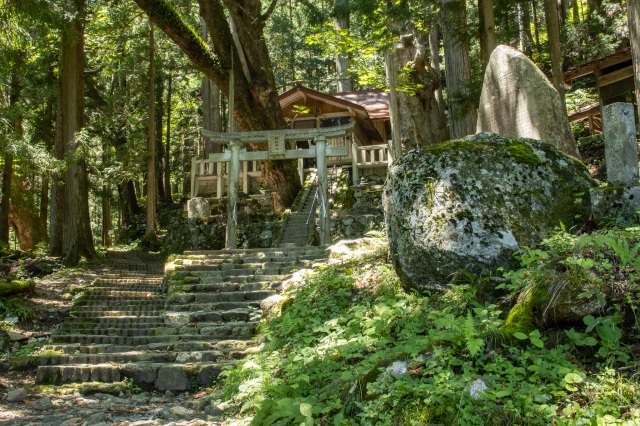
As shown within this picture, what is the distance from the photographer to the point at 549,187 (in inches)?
220

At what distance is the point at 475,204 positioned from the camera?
534cm

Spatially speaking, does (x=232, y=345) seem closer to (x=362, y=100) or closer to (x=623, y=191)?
(x=623, y=191)

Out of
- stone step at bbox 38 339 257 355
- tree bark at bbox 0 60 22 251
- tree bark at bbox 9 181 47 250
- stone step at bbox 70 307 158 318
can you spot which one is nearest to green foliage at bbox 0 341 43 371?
stone step at bbox 38 339 257 355

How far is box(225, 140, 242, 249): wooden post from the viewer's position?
13.2m

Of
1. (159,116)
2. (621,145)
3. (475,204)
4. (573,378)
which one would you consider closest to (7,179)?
(159,116)

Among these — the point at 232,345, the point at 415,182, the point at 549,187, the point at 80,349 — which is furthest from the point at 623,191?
the point at 80,349

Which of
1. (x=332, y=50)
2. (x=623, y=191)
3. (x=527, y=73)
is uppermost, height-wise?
(x=332, y=50)

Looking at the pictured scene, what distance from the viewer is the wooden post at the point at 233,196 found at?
13188mm

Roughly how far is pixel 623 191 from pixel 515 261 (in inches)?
54.5

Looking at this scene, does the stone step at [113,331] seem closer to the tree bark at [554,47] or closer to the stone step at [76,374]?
the stone step at [76,374]

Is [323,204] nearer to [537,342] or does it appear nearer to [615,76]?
[537,342]

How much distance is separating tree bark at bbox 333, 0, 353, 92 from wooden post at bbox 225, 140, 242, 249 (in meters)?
3.67

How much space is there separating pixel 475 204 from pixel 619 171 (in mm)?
1804

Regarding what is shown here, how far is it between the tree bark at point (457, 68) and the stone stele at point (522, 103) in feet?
19.5
